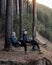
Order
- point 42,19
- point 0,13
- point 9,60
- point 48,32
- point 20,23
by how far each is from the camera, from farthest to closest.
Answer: point 42,19 → point 48,32 → point 0,13 → point 20,23 → point 9,60

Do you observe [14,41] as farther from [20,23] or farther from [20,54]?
[20,23]

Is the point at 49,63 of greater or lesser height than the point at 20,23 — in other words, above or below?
below

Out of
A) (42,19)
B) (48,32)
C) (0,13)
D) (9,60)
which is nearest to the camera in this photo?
(9,60)

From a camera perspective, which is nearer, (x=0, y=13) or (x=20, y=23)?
(x=20, y=23)

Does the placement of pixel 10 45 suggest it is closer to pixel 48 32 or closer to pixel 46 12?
pixel 48 32

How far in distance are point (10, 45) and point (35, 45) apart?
5.65 feet

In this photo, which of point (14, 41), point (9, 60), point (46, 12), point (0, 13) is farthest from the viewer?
point (46, 12)

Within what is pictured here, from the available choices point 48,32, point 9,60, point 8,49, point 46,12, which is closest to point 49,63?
point 9,60

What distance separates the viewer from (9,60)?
60.8ft

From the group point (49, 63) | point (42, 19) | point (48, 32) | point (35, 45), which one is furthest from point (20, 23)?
point (42, 19)

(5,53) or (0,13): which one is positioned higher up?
(0,13)

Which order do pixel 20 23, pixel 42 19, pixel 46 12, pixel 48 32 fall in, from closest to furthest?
pixel 20 23, pixel 48 32, pixel 42 19, pixel 46 12

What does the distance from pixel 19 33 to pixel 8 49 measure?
5.75 meters

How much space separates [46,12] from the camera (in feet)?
191
